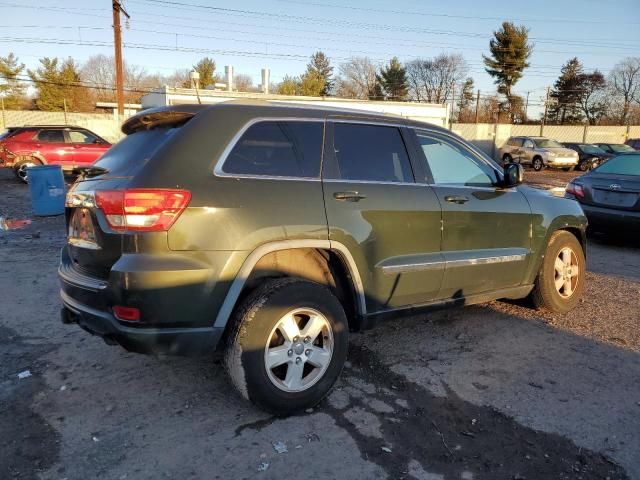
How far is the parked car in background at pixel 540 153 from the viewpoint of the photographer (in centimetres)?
2634

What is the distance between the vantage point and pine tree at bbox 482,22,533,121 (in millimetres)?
55750

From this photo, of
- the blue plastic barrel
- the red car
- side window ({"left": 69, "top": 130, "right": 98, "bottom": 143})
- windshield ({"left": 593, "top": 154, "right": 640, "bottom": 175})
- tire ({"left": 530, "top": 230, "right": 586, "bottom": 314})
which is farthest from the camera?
side window ({"left": 69, "top": 130, "right": 98, "bottom": 143})

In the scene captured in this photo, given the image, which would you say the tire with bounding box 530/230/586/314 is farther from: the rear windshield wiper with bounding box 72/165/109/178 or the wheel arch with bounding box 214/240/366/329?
the rear windshield wiper with bounding box 72/165/109/178

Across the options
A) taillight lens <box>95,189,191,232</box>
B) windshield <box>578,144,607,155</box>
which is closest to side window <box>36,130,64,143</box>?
taillight lens <box>95,189,191,232</box>

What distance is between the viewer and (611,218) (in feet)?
24.9

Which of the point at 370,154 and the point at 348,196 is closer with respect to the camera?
the point at 348,196

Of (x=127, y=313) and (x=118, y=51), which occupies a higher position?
(x=118, y=51)

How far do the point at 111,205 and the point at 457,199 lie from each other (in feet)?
8.20

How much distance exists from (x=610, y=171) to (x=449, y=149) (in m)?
5.52

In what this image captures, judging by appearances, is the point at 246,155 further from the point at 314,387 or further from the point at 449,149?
the point at 449,149

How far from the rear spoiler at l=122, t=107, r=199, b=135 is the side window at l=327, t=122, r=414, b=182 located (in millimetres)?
965

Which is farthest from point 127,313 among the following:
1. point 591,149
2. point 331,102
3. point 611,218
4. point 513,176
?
point 591,149

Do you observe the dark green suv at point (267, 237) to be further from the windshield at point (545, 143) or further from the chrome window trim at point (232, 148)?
the windshield at point (545, 143)

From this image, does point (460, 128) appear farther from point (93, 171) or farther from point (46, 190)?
point (93, 171)
